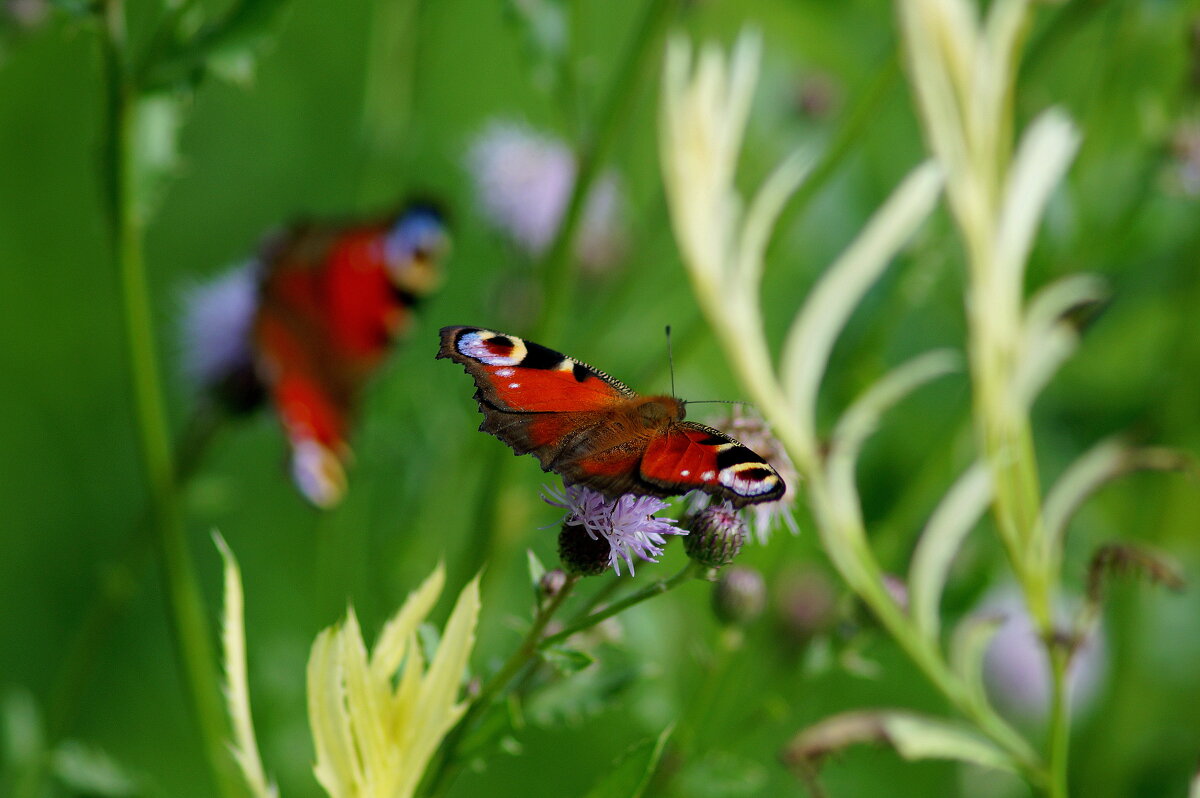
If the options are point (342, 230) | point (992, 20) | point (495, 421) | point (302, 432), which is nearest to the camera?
point (495, 421)

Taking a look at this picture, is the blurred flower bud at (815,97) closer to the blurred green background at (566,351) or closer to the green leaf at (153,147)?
the blurred green background at (566,351)

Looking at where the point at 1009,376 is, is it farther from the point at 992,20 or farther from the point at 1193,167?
the point at 1193,167

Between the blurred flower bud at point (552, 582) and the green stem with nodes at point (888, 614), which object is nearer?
the blurred flower bud at point (552, 582)

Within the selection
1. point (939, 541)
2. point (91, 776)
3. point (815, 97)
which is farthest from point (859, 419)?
point (815, 97)

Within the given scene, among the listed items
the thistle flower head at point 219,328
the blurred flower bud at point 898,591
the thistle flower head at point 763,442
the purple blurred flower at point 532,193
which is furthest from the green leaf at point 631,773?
the purple blurred flower at point 532,193

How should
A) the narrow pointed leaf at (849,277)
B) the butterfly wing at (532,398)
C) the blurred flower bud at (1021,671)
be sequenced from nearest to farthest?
the butterfly wing at (532,398) → the narrow pointed leaf at (849,277) → the blurred flower bud at (1021,671)

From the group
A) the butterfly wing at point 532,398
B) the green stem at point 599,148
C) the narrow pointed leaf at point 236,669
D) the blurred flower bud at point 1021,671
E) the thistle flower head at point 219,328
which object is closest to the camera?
the narrow pointed leaf at point 236,669

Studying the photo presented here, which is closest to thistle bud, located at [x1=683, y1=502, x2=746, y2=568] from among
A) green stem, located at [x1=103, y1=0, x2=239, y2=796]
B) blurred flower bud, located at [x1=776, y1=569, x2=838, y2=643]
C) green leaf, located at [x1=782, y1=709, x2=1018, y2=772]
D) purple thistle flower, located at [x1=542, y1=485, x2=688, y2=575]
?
purple thistle flower, located at [x1=542, y1=485, x2=688, y2=575]

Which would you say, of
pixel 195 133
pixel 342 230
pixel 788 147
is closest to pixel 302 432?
pixel 342 230
